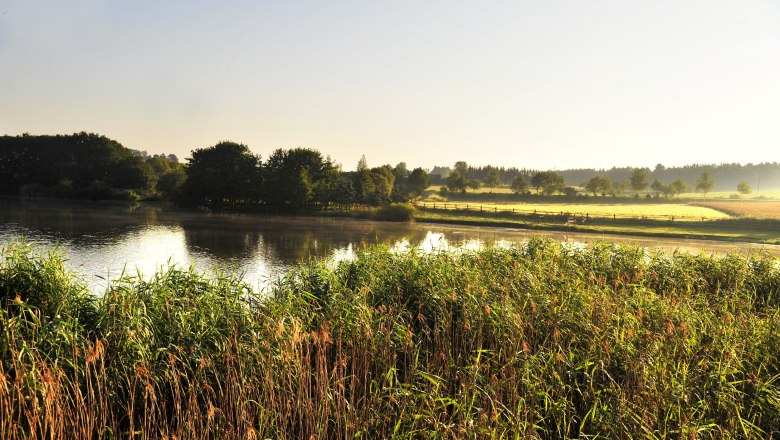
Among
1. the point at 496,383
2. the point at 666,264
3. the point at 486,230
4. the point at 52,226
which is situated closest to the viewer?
the point at 496,383

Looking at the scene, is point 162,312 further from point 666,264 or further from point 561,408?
point 666,264

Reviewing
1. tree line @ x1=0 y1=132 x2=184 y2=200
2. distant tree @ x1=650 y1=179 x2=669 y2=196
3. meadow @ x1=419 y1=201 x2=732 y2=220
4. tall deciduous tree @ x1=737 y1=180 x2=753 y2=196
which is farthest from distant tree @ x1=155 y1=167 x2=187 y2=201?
tall deciduous tree @ x1=737 y1=180 x2=753 y2=196

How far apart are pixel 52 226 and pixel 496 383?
51.3 m

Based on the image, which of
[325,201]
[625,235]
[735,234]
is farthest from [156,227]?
[735,234]

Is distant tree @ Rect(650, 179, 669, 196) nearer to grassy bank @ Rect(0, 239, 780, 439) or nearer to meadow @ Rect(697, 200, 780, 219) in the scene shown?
meadow @ Rect(697, 200, 780, 219)

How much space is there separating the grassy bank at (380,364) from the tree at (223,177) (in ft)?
245

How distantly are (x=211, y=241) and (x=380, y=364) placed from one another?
35.6 meters

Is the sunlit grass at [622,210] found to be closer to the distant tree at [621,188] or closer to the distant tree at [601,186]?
the distant tree at [601,186]

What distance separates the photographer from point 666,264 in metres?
19.7

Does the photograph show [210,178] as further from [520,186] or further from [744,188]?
[744,188]

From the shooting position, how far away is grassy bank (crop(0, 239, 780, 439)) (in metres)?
7.32

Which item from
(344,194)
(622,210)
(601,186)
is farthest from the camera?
(601,186)

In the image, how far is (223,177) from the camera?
86.6 meters

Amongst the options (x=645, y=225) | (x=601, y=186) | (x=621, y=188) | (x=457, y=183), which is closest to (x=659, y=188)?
(x=621, y=188)
